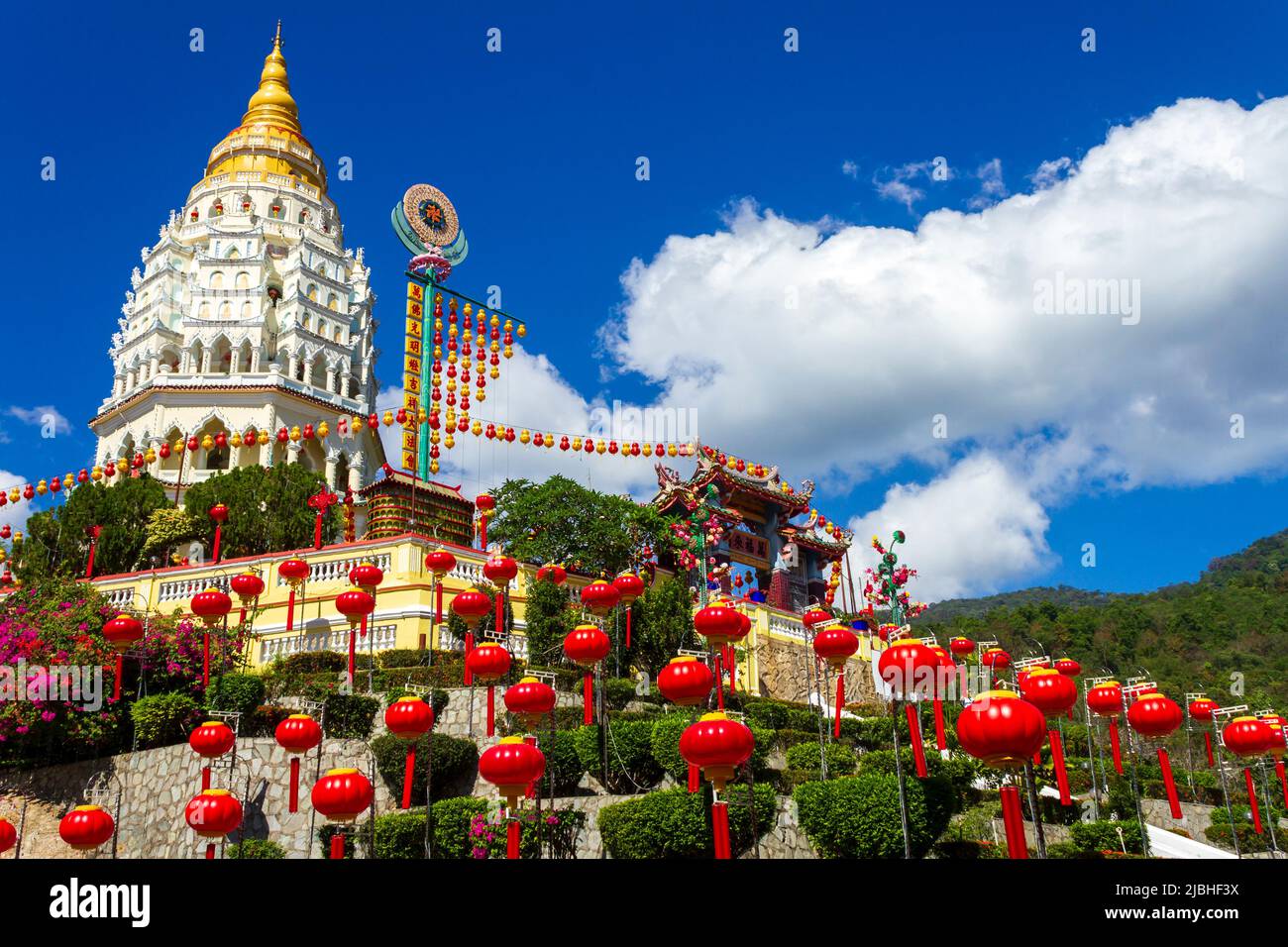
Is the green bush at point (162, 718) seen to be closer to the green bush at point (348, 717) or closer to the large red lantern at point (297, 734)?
the green bush at point (348, 717)

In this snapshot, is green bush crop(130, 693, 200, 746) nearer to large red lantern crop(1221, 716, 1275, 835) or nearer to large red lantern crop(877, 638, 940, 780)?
large red lantern crop(877, 638, 940, 780)

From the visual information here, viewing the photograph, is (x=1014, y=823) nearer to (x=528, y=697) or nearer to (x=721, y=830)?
(x=721, y=830)

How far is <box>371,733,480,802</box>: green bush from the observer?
50.9 ft

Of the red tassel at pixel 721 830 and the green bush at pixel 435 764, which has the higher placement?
the red tassel at pixel 721 830

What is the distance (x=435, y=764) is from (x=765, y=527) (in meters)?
23.9

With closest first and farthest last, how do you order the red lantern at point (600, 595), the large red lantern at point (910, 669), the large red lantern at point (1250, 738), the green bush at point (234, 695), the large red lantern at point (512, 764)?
the large red lantern at point (512, 764) < the large red lantern at point (910, 669) < the large red lantern at point (1250, 738) < the red lantern at point (600, 595) < the green bush at point (234, 695)

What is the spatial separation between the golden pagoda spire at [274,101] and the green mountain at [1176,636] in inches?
1594

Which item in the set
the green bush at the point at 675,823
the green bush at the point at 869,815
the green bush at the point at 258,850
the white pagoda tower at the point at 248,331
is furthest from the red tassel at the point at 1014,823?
the white pagoda tower at the point at 248,331

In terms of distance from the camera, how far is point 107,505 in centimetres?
2947

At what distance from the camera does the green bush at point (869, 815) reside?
12.6 metres

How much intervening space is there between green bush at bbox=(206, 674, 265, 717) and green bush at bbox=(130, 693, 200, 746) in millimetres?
378

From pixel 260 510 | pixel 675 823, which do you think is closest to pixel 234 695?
pixel 675 823

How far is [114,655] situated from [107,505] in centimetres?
1380
